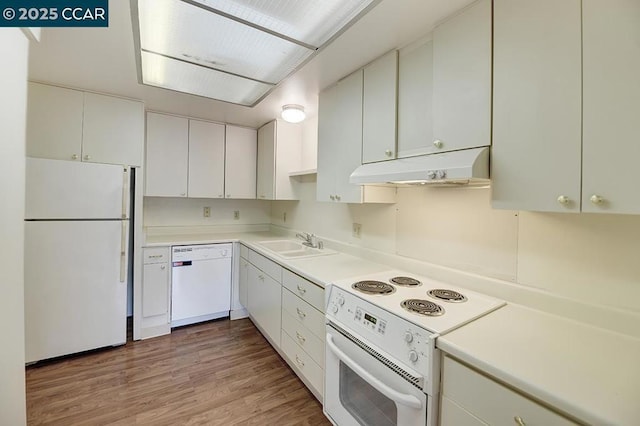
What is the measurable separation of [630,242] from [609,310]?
0.90 ft

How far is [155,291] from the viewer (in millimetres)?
2621

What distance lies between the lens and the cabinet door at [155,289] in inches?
102

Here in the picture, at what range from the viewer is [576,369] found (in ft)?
2.73

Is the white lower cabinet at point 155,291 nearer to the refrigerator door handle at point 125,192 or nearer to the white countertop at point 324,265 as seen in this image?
the white countertop at point 324,265

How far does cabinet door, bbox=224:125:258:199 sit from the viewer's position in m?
3.25

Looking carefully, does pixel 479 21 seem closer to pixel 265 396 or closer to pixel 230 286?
pixel 265 396

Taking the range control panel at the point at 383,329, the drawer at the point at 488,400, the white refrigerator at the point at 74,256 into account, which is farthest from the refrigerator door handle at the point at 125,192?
the drawer at the point at 488,400

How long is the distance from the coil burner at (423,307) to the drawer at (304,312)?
22.8 inches

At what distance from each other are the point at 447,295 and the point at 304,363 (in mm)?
1087

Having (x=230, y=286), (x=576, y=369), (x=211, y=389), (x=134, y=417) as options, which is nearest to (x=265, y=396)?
(x=211, y=389)

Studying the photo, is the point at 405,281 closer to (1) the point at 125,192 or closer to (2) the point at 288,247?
(2) the point at 288,247

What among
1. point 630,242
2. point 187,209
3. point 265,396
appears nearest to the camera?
point 630,242

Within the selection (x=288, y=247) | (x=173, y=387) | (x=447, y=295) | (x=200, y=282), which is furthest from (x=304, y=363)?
(x=200, y=282)

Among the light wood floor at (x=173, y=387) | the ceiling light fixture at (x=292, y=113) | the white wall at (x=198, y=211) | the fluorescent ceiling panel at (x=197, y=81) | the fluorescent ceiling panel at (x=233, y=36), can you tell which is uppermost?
the fluorescent ceiling panel at (x=197, y=81)
